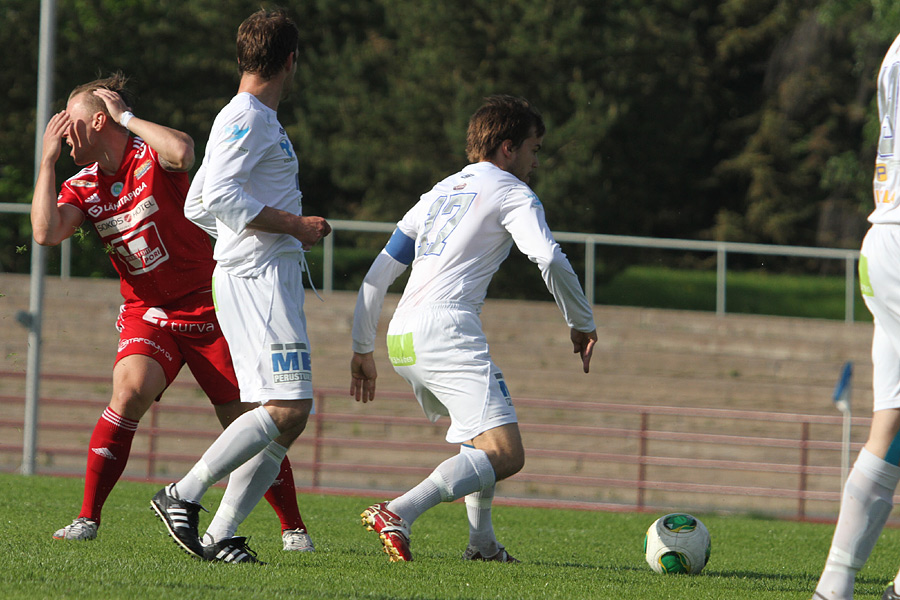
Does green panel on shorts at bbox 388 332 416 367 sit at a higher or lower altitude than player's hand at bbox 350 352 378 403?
higher

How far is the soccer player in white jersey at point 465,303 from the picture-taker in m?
4.74

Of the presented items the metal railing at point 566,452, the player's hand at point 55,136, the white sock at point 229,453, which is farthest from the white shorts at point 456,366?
the metal railing at point 566,452

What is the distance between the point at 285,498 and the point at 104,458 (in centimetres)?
89

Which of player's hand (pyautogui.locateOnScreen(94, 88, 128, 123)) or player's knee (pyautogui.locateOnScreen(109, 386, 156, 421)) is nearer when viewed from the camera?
player's hand (pyautogui.locateOnScreen(94, 88, 128, 123))

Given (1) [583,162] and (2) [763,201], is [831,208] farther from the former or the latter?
(1) [583,162]

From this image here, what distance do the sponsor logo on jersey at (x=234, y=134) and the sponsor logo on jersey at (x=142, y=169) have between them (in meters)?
1.09

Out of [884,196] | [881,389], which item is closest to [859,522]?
[881,389]

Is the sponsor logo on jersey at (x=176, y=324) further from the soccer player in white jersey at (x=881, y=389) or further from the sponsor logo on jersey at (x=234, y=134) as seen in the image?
the soccer player in white jersey at (x=881, y=389)

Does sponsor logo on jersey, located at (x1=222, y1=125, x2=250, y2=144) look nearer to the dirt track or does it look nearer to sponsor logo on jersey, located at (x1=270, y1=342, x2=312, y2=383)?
sponsor logo on jersey, located at (x1=270, y1=342, x2=312, y2=383)

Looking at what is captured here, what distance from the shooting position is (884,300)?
3.79 meters

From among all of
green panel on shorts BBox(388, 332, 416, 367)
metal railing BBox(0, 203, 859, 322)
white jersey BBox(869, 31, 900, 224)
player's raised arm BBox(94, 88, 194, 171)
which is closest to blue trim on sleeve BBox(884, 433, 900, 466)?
white jersey BBox(869, 31, 900, 224)

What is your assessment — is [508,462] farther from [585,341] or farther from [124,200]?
[124,200]

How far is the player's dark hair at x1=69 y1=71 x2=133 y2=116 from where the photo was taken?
17.9 ft

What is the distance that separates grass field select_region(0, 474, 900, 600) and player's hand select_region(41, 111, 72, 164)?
179 cm
